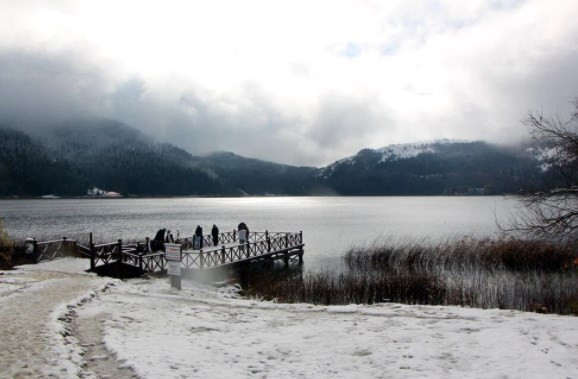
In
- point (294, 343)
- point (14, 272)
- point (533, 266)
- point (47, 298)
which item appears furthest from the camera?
point (533, 266)

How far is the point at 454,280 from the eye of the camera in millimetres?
25094

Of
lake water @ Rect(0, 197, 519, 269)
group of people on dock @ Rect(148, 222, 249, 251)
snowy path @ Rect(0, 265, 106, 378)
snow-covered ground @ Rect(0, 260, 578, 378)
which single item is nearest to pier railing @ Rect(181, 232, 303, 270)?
group of people on dock @ Rect(148, 222, 249, 251)

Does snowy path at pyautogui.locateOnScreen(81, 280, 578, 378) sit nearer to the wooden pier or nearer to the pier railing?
the wooden pier

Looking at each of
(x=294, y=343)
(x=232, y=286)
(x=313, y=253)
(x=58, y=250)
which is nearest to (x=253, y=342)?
(x=294, y=343)

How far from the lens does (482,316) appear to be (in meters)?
13.0

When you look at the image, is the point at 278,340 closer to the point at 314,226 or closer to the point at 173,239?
the point at 173,239

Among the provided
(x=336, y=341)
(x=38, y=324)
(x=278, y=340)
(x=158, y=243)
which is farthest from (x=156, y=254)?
(x=336, y=341)

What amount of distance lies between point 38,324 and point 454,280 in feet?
67.3

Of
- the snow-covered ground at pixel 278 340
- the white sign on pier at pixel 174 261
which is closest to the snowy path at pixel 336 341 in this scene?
the snow-covered ground at pixel 278 340

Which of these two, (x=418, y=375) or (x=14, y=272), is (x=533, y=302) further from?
(x=14, y=272)

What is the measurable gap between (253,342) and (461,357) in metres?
4.62

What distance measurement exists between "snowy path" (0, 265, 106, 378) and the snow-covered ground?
0.04 metres

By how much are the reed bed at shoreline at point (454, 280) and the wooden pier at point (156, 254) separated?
224 centimetres

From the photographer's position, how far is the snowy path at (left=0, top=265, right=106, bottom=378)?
865 centimetres
